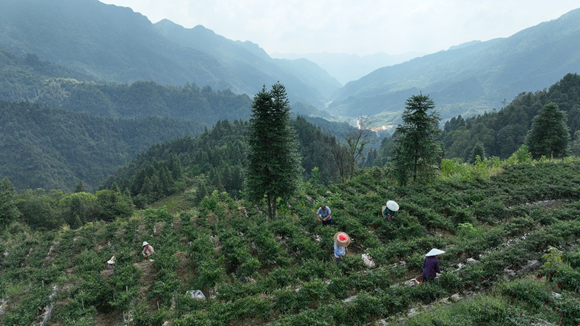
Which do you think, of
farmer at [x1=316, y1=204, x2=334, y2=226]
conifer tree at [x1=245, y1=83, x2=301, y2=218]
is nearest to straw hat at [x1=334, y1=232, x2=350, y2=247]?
farmer at [x1=316, y1=204, x2=334, y2=226]

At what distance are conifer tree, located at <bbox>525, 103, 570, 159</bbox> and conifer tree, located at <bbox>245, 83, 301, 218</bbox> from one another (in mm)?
33637

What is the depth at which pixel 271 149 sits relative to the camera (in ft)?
51.0

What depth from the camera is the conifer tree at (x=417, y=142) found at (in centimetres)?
1814

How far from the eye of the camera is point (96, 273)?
11.0 meters

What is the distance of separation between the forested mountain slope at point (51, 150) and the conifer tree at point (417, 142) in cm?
16902

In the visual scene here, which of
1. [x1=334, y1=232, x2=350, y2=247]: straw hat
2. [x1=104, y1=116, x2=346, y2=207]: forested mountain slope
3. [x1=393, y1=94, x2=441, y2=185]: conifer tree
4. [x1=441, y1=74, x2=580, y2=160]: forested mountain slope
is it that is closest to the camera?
[x1=334, y1=232, x2=350, y2=247]: straw hat

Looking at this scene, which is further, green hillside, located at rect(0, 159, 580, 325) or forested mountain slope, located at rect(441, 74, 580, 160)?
forested mountain slope, located at rect(441, 74, 580, 160)

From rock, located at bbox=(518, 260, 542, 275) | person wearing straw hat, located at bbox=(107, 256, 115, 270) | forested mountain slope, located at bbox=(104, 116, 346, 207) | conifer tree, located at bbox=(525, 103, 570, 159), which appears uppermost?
conifer tree, located at bbox=(525, 103, 570, 159)

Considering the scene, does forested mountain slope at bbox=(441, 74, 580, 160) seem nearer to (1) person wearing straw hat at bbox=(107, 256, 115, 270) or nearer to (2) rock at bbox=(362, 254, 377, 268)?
(2) rock at bbox=(362, 254, 377, 268)

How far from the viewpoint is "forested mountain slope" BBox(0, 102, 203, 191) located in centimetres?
14012

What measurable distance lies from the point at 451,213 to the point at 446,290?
7.89m

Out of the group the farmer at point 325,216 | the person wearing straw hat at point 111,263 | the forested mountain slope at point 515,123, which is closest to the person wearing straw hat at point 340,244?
the farmer at point 325,216

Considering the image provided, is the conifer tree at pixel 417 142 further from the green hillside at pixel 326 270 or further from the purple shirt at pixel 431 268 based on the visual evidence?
the purple shirt at pixel 431 268

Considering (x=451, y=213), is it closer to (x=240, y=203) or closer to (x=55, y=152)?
(x=240, y=203)
